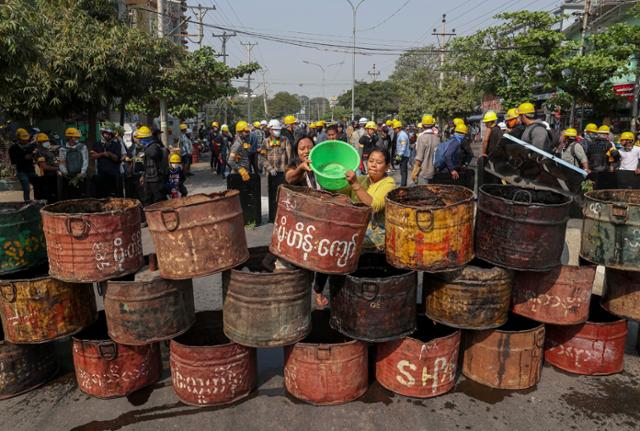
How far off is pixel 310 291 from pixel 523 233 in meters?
1.75

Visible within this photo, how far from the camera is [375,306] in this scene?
3688 millimetres

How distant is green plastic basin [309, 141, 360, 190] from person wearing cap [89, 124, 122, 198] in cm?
659

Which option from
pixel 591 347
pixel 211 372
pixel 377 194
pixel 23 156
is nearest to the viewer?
pixel 211 372

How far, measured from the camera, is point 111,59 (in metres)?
11.4

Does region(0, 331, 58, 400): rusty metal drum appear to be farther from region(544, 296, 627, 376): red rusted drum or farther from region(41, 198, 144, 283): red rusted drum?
region(544, 296, 627, 376): red rusted drum

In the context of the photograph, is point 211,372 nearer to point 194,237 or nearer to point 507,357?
point 194,237

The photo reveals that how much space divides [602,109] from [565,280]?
20149 millimetres

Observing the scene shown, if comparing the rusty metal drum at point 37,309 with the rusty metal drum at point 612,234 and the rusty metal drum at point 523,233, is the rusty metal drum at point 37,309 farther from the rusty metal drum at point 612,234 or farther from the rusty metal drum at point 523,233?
the rusty metal drum at point 612,234

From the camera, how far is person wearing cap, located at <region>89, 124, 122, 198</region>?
9.85 metres

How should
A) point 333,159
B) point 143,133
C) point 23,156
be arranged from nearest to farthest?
point 333,159 → point 143,133 → point 23,156

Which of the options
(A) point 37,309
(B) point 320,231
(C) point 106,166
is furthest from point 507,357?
(C) point 106,166

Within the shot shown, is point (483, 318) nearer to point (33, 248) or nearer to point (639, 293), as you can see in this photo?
point (639, 293)

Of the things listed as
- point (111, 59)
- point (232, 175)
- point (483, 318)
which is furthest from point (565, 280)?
point (111, 59)

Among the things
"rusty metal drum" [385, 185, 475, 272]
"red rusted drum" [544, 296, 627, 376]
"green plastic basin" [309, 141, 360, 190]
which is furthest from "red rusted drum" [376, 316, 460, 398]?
"green plastic basin" [309, 141, 360, 190]
